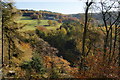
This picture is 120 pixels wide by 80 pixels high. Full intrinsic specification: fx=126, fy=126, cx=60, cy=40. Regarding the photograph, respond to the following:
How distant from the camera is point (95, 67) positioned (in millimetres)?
3254

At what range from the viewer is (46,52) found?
32.3 feet

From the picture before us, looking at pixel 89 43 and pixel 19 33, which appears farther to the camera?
pixel 89 43

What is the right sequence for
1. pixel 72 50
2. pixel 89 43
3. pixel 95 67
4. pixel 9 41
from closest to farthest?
1. pixel 95 67
2. pixel 9 41
3. pixel 89 43
4. pixel 72 50

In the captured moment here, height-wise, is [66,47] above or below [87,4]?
below

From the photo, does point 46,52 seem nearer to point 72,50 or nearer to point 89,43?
point 89,43

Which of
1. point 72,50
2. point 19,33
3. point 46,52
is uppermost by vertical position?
point 19,33

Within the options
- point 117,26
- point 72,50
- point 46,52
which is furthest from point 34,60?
point 72,50

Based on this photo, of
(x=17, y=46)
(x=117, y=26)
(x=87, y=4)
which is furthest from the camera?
(x=17, y=46)

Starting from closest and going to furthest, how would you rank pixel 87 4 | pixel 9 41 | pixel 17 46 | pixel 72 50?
pixel 87 4, pixel 9 41, pixel 17 46, pixel 72 50

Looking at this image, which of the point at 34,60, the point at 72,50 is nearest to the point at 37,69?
the point at 34,60

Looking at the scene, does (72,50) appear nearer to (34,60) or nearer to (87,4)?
(34,60)

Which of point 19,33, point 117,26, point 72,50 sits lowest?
point 72,50

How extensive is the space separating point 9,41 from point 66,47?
13415 mm

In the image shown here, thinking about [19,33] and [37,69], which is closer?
[37,69]
